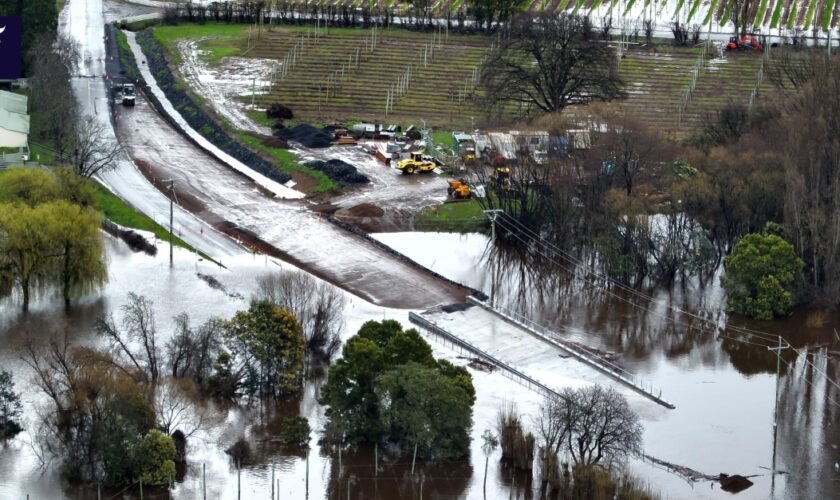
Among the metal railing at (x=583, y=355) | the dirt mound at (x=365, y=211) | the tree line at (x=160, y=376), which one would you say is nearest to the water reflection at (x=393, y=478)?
the tree line at (x=160, y=376)

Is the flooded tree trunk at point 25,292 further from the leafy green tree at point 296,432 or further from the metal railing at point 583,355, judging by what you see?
the metal railing at point 583,355

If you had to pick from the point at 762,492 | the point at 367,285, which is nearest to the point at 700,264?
the point at 367,285

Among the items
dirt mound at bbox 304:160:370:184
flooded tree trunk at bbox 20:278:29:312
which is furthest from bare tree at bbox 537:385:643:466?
dirt mound at bbox 304:160:370:184

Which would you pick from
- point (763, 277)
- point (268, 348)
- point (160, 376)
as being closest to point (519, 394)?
point (268, 348)

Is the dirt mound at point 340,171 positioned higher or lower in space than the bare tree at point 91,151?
lower

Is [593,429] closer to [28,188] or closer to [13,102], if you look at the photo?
[28,188]
